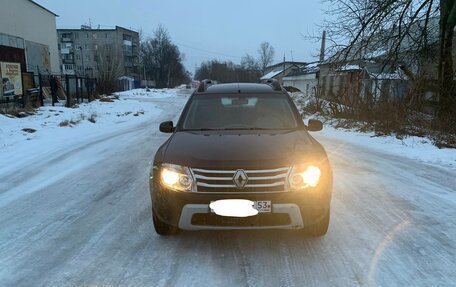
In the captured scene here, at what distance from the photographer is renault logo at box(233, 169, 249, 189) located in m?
3.39

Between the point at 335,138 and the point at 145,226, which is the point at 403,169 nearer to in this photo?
the point at 335,138

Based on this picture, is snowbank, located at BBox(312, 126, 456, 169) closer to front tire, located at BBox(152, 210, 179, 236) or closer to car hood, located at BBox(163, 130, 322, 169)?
car hood, located at BBox(163, 130, 322, 169)

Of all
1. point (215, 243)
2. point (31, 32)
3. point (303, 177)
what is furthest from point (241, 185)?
point (31, 32)

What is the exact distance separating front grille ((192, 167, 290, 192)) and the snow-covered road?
713 mm

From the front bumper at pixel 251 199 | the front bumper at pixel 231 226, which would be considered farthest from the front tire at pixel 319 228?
the front bumper at pixel 231 226

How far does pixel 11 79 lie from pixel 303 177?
17176mm

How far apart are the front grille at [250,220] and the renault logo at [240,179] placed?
304 mm

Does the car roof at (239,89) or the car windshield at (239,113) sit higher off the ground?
the car roof at (239,89)

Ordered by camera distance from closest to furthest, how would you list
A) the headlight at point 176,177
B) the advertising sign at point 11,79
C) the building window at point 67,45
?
1. the headlight at point 176,177
2. the advertising sign at point 11,79
3. the building window at point 67,45

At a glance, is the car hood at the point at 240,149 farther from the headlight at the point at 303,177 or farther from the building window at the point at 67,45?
the building window at the point at 67,45

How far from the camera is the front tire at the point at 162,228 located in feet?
12.7

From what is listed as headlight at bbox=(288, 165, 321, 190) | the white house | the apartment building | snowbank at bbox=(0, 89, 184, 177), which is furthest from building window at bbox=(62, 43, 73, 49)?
headlight at bbox=(288, 165, 321, 190)

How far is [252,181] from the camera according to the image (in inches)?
134

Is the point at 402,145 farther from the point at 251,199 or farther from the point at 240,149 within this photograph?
the point at 251,199
